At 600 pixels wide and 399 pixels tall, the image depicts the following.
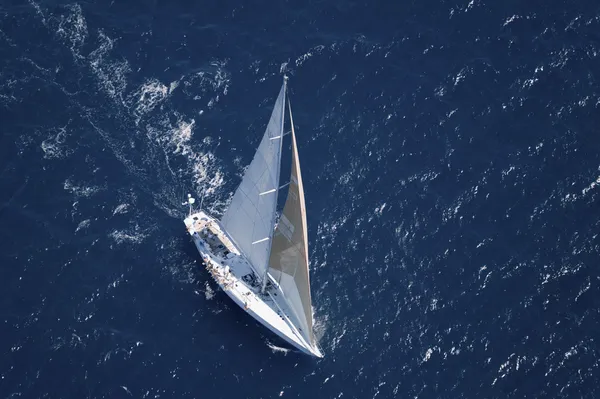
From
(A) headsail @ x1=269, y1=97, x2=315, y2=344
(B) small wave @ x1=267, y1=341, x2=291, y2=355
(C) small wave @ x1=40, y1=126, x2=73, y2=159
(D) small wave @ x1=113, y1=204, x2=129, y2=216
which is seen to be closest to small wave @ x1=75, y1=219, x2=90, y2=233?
(D) small wave @ x1=113, y1=204, x2=129, y2=216

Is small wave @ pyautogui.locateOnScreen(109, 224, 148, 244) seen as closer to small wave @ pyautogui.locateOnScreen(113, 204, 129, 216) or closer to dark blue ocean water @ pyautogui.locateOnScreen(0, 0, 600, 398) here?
dark blue ocean water @ pyautogui.locateOnScreen(0, 0, 600, 398)

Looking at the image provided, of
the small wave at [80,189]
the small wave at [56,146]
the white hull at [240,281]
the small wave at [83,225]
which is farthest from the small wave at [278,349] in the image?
the small wave at [56,146]

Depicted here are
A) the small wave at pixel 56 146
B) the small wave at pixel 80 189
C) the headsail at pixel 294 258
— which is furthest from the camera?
the small wave at pixel 56 146

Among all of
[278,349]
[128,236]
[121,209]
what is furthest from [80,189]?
[278,349]

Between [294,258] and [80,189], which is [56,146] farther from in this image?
[294,258]

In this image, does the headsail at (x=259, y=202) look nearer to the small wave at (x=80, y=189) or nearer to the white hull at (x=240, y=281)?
the white hull at (x=240, y=281)

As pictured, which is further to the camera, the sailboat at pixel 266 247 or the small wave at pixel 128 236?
the small wave at pixel 128 236
